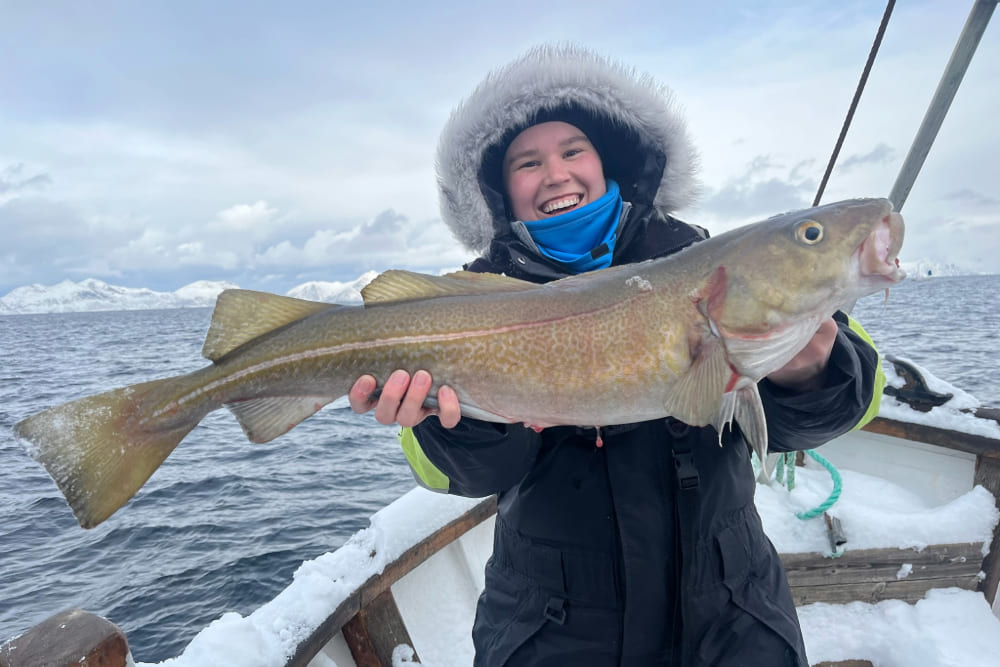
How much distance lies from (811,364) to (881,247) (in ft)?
1.78

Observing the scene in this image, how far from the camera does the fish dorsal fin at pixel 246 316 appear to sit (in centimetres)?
272

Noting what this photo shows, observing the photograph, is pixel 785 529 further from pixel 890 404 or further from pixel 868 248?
pixel 868 248

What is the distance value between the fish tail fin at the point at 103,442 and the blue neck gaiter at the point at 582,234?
196 cm

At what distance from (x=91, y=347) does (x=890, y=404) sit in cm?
6317

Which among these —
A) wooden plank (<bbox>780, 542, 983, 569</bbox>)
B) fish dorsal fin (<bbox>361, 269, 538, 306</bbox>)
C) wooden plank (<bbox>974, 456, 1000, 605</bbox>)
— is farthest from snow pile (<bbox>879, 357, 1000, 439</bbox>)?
fish dorsal fin (<bbox>361, 269, 538, 306</bbox>)

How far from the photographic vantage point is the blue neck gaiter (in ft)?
10.3

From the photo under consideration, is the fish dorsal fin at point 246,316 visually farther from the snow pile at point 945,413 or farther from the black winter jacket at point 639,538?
the snow pile at point 945,413

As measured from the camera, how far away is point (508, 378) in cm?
246

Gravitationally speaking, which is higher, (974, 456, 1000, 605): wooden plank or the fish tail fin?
the fish tail fin

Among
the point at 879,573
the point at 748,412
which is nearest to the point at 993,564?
the point at 879,573

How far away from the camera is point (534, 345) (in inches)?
95.8

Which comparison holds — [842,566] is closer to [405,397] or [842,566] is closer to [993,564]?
[993,564]

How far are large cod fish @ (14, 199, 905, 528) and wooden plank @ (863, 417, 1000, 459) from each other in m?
3.83

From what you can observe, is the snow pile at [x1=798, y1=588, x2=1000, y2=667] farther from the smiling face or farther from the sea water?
the smiling face
